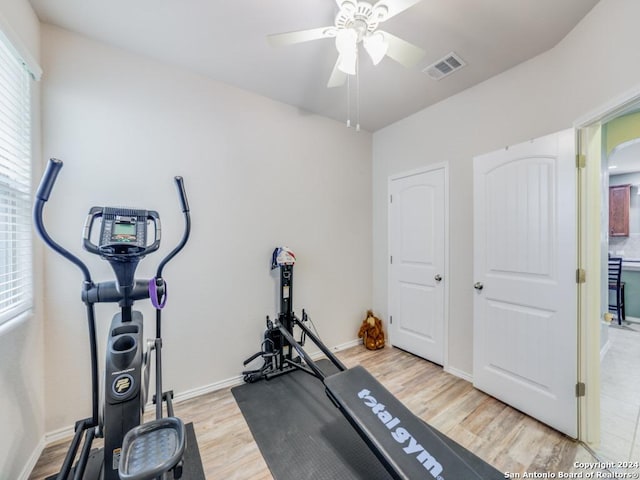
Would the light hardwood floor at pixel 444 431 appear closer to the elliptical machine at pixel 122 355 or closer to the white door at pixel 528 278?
the white door at pixel 528 278

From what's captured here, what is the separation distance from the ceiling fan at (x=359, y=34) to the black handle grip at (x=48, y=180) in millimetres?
1265

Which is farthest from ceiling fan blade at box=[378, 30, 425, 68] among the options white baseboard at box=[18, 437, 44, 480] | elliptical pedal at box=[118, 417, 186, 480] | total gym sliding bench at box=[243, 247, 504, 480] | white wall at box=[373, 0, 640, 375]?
white baseboard at box=[18, 437, 44, 480]

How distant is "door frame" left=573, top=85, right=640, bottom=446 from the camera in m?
1.75

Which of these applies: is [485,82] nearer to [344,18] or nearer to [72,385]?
[344,18]

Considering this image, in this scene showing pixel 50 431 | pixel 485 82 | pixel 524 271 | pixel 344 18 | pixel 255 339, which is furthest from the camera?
pixel 255 339

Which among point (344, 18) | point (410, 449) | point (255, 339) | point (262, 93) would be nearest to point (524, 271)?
point (410, 449)

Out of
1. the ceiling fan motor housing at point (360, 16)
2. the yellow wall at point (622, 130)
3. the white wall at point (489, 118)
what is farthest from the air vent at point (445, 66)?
the yellow wall at point (622, 130)

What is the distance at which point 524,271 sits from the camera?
6.88 ft

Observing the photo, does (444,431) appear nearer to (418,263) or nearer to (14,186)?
(418,263)

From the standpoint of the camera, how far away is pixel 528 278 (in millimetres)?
2082

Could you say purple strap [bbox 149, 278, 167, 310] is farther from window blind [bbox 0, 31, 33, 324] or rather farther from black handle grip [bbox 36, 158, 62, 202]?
window blind [bbox 0, 31, 33, 324]

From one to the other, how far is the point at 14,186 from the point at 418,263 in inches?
133

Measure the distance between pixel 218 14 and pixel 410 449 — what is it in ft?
9.43

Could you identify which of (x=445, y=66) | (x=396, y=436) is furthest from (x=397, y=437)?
(x=445, y=66)
